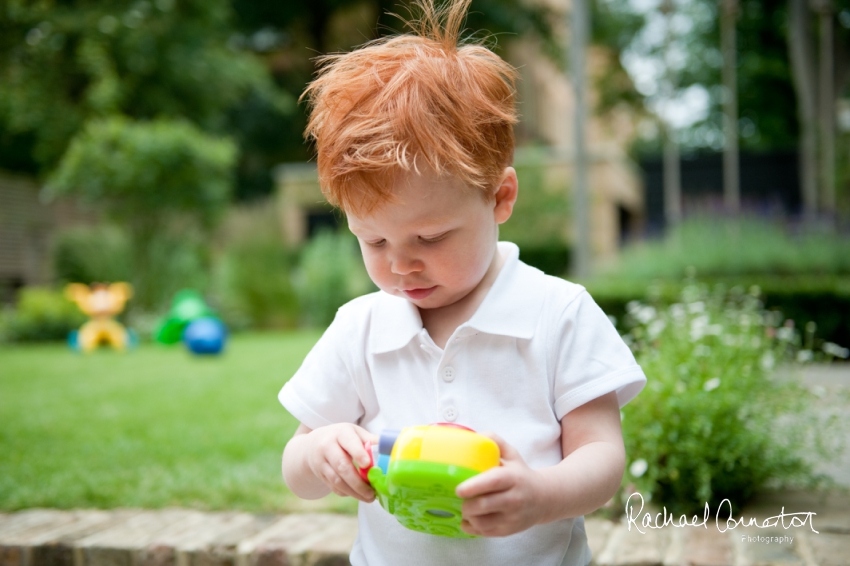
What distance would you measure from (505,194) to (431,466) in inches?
23.9

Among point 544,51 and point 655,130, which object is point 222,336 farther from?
point 655,130

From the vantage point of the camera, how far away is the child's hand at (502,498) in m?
1.07

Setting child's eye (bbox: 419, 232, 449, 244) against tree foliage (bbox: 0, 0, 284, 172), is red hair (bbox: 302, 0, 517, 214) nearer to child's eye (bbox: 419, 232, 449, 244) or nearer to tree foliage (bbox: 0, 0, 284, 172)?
child's eye (bbox: 419, 232, 449, 244)

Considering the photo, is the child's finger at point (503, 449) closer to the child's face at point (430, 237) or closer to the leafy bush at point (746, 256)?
the child's face at point (430, 237)

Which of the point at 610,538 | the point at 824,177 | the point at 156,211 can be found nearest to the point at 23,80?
the point at 156,211

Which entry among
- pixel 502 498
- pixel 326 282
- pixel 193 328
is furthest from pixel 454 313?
pixel 326 282

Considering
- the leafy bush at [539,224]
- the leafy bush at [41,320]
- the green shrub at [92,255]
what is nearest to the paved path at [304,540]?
the leafy bush at [41,320]

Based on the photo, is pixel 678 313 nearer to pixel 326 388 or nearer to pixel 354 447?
pixel 326 388

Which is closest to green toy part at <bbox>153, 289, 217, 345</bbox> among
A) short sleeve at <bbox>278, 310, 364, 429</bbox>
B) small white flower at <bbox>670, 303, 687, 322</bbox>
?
small white flower at <bbox>670, 303, 687, 322</bbox>

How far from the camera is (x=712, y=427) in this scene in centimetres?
242

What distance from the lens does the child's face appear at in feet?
4.25

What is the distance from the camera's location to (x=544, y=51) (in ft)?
75.2

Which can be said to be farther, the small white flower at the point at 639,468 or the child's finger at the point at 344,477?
the small white flower at the point at 639,468

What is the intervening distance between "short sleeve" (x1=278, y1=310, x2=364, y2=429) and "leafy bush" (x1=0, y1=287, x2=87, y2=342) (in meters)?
11.1
